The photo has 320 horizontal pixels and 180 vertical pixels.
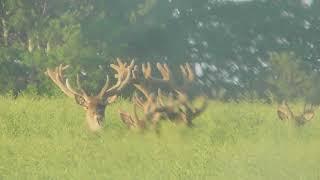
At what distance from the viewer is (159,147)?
13.5 m

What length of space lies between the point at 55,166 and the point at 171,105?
4828mm

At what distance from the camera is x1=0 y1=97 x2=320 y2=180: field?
11.1 m

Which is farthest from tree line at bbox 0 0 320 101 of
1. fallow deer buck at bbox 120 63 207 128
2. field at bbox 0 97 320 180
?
fallow deer buck at bbox 120 63 207 128

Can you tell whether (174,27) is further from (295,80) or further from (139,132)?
(139,132)

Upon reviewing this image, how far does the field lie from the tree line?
11.6 m

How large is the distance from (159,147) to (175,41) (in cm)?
2128

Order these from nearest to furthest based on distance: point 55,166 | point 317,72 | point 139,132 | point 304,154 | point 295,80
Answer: point 55,166, point 304,154, point 139,132, point 295,80, point 317,72

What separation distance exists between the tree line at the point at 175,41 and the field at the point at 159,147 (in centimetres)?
1158

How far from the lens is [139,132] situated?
15.3m

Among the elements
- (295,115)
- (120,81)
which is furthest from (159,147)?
(295,115)

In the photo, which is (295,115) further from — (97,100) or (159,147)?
(97,100)

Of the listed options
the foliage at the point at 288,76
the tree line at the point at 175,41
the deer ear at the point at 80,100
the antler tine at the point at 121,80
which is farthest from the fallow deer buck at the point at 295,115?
the foliage at the point at 288,76

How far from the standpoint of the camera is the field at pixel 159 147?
36.3ft

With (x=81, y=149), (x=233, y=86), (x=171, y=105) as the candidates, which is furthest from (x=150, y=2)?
(x=81, y=149)
